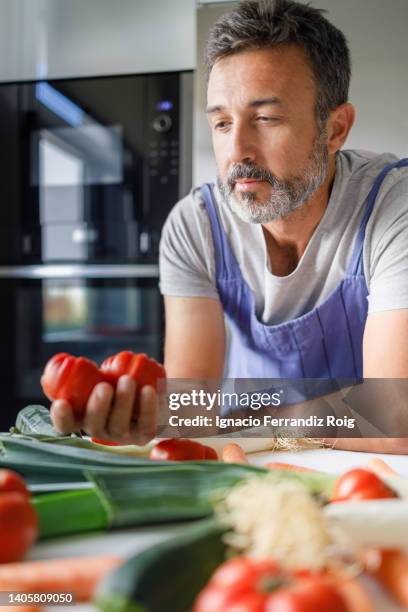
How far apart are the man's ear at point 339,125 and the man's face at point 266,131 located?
1cm

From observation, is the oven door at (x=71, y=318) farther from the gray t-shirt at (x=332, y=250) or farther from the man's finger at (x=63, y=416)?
the man's finger at (x=63, y=416)

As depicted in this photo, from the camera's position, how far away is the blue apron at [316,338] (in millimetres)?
758

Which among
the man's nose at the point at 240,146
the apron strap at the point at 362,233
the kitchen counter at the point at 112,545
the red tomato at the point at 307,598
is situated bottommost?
the kitchen counter at the point at 112,545

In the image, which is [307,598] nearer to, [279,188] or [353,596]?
[353,596]

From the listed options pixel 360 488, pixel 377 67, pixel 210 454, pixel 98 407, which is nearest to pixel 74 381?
pixel 98 407

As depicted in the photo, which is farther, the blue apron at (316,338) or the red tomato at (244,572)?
the blue apron at (316,338)

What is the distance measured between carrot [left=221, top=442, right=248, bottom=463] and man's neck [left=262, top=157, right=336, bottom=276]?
0.27 meters

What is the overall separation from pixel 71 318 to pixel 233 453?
638 millimetres

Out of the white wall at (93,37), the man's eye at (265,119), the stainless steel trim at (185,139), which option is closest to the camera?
the man's eye at (265,119)

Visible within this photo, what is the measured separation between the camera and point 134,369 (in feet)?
2.02

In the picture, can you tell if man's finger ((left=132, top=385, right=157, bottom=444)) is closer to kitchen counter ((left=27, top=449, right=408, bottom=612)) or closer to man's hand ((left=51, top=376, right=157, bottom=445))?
man's hand ((left=51, top=376, right=157, bottom=445))

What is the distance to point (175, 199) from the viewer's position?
3.44 feet

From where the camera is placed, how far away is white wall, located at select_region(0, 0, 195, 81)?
2.98 feet

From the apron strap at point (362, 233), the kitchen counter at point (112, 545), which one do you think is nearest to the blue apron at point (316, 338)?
the apron strap at point (362, 233)
